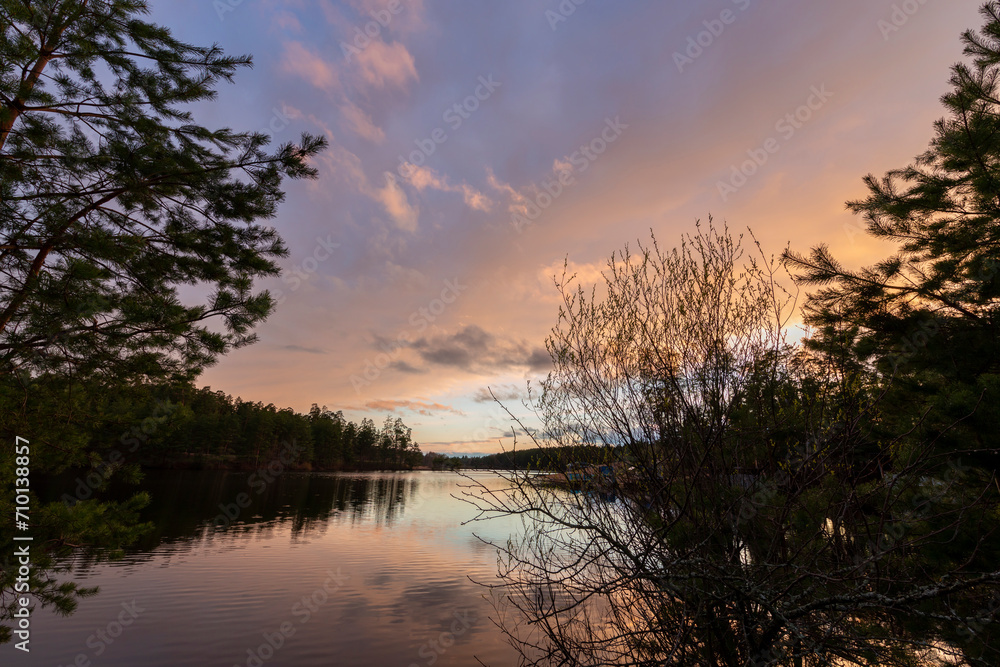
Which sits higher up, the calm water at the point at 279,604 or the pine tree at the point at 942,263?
the pine tree at the point at 942,263

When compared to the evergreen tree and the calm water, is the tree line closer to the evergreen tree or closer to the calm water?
the calm water

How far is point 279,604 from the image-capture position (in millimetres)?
12500

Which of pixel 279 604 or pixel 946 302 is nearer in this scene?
pixel 946 302

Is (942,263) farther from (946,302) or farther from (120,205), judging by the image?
(120,205)

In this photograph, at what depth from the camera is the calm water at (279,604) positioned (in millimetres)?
9523

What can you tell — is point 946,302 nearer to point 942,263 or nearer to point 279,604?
point 942,263

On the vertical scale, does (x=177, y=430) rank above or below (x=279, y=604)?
above

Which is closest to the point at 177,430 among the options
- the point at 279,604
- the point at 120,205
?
the point at 120,205

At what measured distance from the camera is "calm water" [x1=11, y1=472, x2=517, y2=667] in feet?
31.2

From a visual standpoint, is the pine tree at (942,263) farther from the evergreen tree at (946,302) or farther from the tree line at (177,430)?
the tree line at (177,430)

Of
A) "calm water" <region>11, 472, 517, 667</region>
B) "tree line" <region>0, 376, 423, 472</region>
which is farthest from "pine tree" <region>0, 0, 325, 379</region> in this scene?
"calm water" <region>11, 472, 517, 667</region>

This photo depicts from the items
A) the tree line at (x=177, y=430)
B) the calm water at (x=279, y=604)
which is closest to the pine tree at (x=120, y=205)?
the tree line at (x=177, y=430)

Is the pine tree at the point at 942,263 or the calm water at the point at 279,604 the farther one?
the calm water at the point at 279,604

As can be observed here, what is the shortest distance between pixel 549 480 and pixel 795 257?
6.42 m
